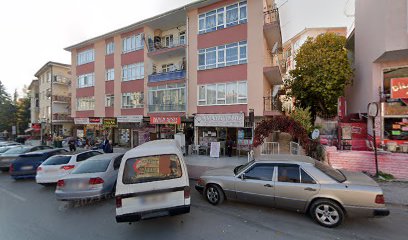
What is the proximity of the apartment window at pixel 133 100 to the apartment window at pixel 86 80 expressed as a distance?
5.28 metres

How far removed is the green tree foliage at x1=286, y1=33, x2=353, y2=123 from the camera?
13523 mm

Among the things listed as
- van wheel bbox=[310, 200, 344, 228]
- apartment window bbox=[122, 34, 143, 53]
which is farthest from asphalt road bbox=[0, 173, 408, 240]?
apartment window bbox=[122, 34, 143, 53]

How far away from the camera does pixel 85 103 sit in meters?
22.2

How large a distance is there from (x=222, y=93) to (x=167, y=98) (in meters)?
5.16

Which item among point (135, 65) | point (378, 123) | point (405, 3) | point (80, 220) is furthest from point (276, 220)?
point (135, 65)

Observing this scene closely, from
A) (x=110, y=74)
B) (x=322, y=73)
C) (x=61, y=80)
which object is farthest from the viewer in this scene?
(x=61, y=80)

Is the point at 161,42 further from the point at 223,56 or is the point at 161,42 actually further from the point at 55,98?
the point at 55,98

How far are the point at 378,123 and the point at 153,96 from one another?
51.7 feet

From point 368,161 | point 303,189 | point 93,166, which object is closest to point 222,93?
point 368,161

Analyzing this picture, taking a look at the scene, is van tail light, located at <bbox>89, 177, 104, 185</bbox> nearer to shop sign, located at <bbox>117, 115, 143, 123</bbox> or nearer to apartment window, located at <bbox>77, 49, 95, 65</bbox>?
shop sign, located at <bbox>117, 115, 143, 123</bbox>

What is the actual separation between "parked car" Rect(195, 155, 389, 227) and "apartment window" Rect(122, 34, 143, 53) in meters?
16.4

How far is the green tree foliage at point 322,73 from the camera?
13.5m

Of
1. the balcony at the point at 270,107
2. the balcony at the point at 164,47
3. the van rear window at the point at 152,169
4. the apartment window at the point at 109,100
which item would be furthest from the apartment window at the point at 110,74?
the van rear window at the point at 152,169

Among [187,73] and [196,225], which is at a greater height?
[187,73]
